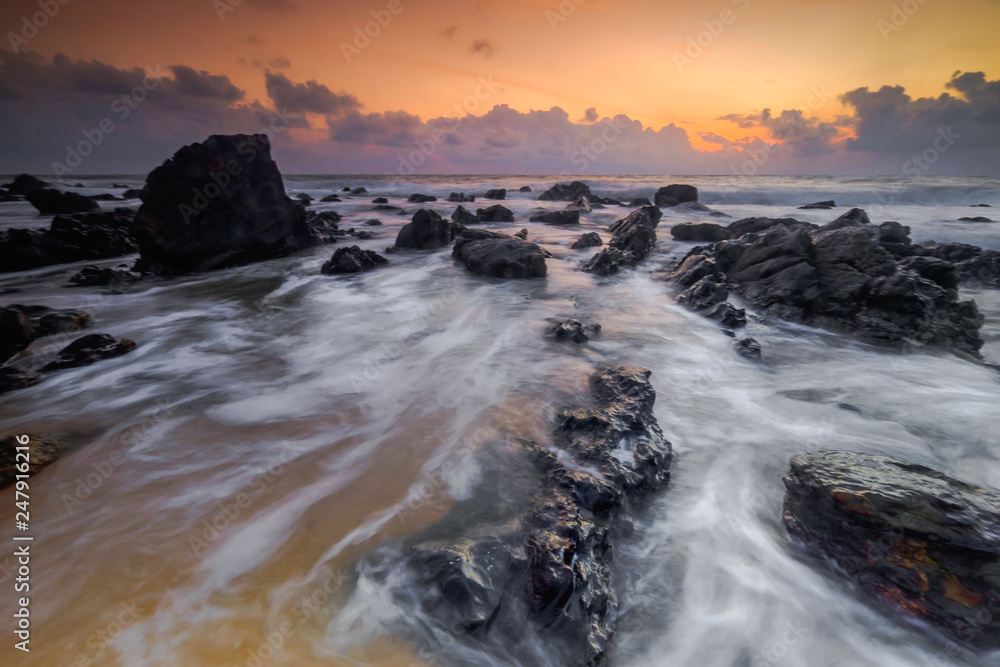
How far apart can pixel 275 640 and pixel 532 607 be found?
4.31ft

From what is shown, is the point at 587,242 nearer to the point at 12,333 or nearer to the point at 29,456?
the point at 12,333

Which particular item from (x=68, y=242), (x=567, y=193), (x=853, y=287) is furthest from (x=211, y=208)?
(x=567, y=193)

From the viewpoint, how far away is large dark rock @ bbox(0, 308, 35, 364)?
16.7 feet

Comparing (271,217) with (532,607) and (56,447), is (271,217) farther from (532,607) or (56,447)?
(532,607)

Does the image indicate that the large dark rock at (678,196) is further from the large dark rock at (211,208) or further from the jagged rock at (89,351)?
the jagged rock at (89,351)

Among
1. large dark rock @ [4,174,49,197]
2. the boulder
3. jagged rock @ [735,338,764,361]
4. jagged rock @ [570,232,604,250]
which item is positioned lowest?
jagged rock @ [735,338,764,361]

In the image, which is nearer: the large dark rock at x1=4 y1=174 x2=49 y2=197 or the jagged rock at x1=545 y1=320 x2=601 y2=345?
the jagged rock at x1=545 y1=320 x2=601 y2=345

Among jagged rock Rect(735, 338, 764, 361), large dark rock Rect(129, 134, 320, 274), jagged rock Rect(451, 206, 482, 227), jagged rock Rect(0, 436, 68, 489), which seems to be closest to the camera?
jagged rock Rect(0, 436, 68, 489)

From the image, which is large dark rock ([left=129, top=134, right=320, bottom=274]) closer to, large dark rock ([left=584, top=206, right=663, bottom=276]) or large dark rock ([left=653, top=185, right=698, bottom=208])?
large dark rock ([left=584, top=206, right=663, bottom=276])

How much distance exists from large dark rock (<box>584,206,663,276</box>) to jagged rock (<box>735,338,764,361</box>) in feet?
14.6

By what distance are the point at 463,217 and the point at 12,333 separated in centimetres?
1445

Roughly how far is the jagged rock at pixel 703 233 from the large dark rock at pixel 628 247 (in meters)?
1.24

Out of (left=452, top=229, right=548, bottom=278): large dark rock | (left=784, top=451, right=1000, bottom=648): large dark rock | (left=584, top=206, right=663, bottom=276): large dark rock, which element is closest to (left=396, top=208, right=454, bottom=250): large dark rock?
(left=452, top=229, right=548, bottom=278): large dark rock

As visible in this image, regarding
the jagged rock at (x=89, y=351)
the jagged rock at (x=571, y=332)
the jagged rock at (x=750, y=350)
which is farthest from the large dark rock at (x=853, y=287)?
the jagged rock at (x=89, y=351)
